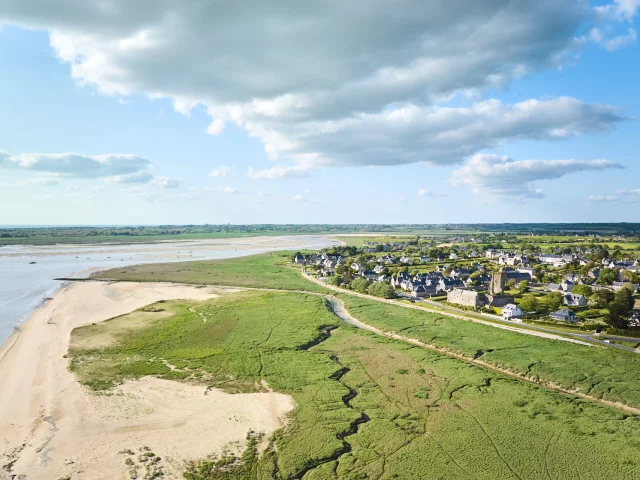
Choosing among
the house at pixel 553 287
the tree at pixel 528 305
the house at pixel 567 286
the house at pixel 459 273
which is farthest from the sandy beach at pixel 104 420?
the house at pixel 459 273

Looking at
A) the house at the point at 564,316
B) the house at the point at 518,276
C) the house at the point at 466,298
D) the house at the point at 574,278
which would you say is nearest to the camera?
the house at the point at 564,316

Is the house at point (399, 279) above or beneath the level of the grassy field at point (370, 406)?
above

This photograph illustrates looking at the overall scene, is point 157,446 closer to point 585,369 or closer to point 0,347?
point 0,347

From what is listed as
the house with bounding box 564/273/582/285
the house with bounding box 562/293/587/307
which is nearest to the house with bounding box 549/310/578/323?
the house with bounding box 562/293/587/307

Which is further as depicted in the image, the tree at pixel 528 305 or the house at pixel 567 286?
the house at pixel 567 286

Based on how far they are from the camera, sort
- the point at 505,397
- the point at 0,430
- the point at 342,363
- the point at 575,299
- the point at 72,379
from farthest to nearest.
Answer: the point at 575,299
the point at 342,363
the point at 72,379
the point at 505,397
the point at 0,430

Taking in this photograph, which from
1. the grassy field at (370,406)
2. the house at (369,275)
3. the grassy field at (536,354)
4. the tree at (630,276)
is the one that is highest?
the tree at (630,276)

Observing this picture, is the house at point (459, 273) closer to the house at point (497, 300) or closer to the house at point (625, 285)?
the house at point (497, 300)

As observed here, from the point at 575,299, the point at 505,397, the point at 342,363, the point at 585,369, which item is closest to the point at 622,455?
Answer: the point at 505,397
